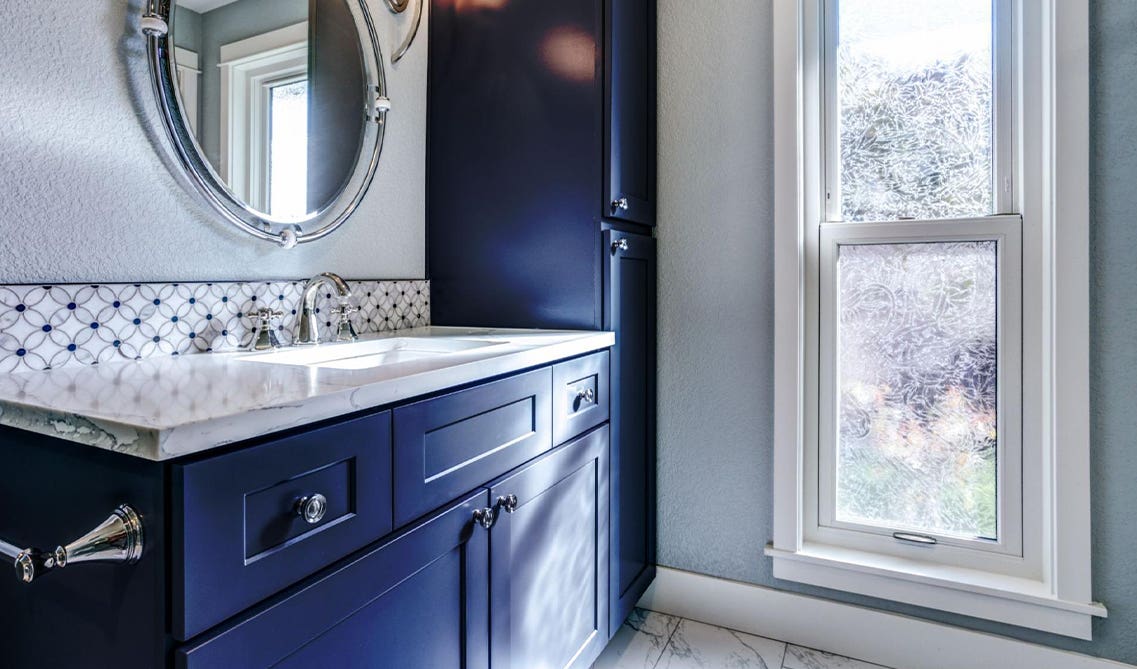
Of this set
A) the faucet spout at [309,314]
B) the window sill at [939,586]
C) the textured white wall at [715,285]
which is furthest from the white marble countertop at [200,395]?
the window sill at [939,586]

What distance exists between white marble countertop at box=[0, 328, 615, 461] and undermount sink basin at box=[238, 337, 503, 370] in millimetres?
109

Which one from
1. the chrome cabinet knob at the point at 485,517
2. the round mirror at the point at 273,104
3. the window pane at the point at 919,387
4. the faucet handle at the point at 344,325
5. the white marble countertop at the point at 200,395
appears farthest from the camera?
the window pane at the point at 919,387

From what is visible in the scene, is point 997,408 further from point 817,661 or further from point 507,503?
point 507,503

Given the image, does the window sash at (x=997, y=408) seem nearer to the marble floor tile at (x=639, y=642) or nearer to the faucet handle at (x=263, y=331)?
the marble floor tile at (x=639, y=642)

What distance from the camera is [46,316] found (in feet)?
3.15

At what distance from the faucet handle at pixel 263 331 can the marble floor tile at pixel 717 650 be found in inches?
48.2

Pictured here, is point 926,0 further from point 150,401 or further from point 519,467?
point 150,401

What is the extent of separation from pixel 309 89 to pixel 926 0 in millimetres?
1529

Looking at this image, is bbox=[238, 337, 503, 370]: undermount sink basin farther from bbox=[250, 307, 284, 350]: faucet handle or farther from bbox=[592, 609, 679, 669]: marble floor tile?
bbox=[592, 609, 679, 669]: marble floor tile

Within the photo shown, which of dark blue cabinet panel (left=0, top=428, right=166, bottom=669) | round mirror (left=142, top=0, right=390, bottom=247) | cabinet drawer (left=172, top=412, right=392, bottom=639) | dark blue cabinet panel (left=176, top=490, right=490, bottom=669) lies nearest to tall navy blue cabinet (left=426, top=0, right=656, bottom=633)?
round mirror (left=142, top=0, right=390, bottom=247)

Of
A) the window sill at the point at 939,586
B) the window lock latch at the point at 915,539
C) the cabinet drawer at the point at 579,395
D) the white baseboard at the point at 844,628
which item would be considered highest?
the cabinet drawer at the point at 579,395

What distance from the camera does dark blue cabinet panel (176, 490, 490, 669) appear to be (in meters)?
0.68

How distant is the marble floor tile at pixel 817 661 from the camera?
1652 mm

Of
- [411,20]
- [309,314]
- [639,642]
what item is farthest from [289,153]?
[639,642]
